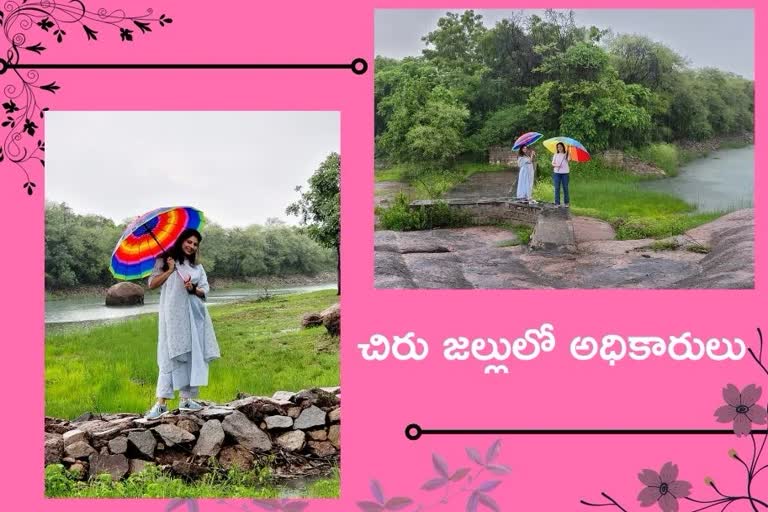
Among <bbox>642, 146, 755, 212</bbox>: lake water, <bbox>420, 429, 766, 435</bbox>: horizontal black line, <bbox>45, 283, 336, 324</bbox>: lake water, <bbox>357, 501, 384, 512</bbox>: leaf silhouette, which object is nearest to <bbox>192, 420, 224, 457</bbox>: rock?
<bbox>45, 283, 336, 324</bbox>: lake water

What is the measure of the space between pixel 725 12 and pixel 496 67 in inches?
61.5

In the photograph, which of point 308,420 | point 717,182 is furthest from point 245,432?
point 717,182

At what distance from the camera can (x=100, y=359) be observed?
6.23 metres

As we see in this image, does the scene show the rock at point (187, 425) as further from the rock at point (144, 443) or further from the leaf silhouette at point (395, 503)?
the leaf silhouette at point (395, 503)

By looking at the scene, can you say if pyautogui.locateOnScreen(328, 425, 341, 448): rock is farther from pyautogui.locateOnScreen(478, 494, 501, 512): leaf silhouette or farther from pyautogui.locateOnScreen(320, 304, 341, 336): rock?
pyautogui.locateOnScreen(478, 494, 501, 512): leaf silhouette

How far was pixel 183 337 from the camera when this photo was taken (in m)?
5.91

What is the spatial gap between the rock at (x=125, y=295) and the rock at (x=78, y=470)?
3.65 feet

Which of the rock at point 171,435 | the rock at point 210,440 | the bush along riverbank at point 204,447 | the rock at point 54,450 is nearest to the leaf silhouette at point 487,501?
the bush along riverbank at point 204,447

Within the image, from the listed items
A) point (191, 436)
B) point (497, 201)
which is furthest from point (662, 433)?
point (191, 436)

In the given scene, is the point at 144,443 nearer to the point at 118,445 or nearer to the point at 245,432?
the point at 118,445

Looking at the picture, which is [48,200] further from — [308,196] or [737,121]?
[737,121]

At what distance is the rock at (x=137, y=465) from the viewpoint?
231 inches

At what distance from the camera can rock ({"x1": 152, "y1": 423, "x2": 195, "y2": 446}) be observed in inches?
233

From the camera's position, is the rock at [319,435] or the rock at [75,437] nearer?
the rock at [75,437]
